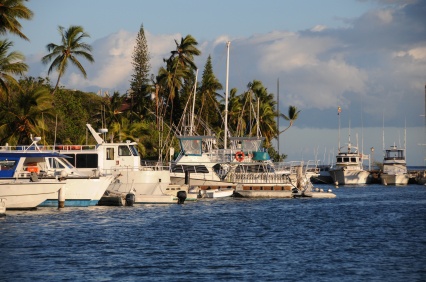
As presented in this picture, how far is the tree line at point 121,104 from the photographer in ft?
218

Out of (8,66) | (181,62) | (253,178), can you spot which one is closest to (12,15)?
(8,66)

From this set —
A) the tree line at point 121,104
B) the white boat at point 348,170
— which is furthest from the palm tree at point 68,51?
the white boat at point 348,170

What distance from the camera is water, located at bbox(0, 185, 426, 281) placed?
95.2 ft

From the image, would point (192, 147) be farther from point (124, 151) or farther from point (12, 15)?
point (12, 15)

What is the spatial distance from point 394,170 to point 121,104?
46998 millimetres

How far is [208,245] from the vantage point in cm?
3700

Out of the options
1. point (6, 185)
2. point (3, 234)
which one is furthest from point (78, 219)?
point (3, 234)

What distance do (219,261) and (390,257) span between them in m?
6.41

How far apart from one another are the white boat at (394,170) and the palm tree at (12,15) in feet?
248

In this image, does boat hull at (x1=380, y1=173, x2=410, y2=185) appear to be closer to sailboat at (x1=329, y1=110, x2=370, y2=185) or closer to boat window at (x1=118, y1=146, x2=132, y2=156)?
sailboat at (x1=329, y1=110, x2=370, y2=185)

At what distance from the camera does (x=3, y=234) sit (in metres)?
39.0

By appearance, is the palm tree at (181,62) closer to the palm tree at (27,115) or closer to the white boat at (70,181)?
the palm tree at (27,115)

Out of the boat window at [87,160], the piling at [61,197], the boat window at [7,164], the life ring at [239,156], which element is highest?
the life ring at [239,156]

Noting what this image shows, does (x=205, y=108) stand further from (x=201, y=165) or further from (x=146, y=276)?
(x=146, y=276)
